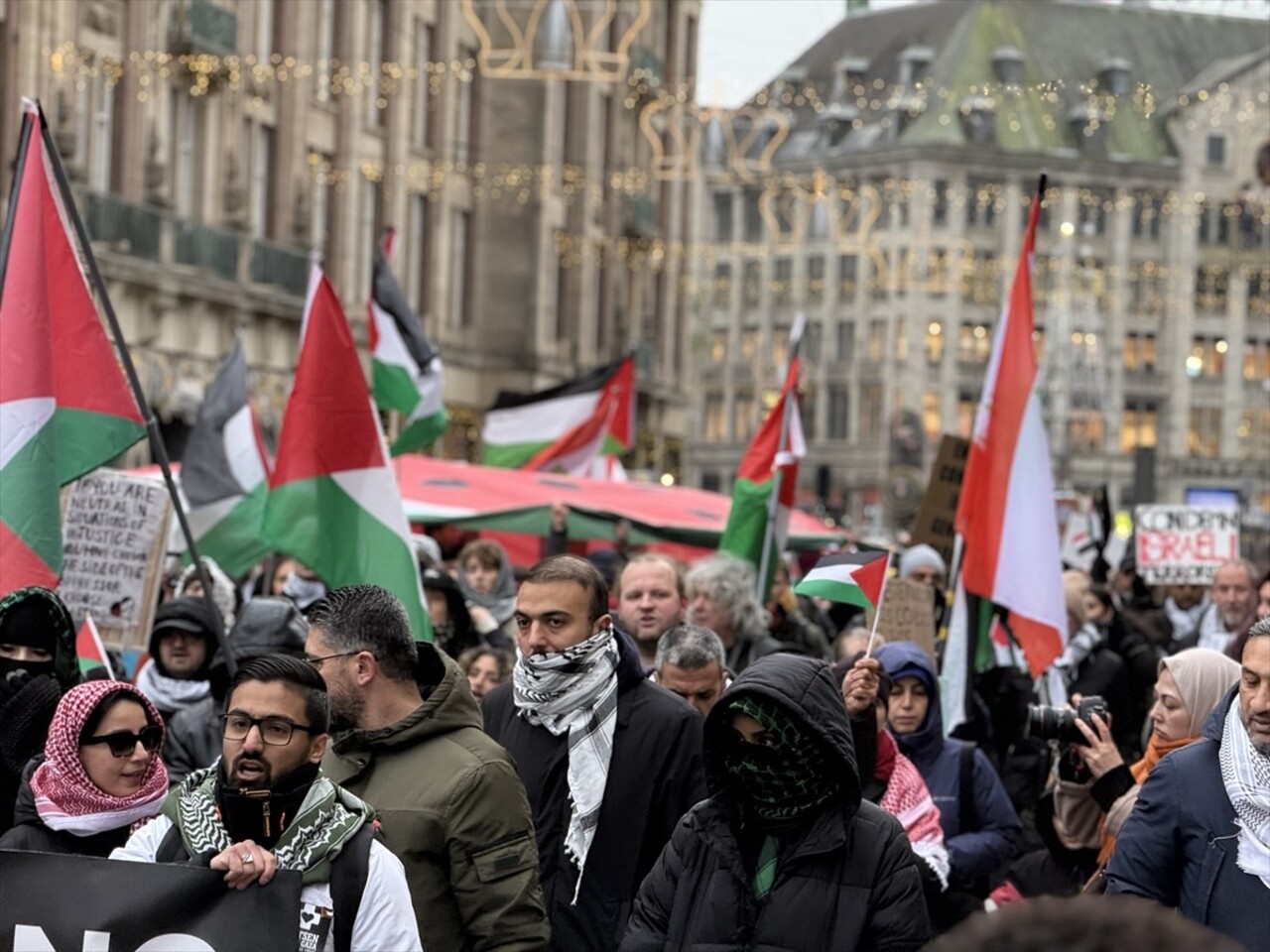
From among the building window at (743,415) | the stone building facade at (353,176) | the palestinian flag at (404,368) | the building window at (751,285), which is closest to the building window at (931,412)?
the building window at (743,415)

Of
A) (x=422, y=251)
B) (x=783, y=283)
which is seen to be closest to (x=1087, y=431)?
(x=783, y=283)

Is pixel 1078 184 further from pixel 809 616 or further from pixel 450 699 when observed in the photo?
pixel 450 699

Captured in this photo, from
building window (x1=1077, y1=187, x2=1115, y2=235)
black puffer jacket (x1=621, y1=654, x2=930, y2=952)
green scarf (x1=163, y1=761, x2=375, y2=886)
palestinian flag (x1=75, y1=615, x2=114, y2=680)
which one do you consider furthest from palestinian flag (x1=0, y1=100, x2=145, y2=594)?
building window (x1=1077, y1=187, x2=1115, y2=235)

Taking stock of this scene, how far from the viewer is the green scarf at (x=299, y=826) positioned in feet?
15.0

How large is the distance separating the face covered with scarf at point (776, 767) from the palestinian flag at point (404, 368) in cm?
1093

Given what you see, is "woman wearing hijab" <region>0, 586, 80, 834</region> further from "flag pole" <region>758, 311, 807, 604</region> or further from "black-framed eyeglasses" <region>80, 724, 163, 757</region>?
"flag pole" <region>758, 311, 807, 604</region>

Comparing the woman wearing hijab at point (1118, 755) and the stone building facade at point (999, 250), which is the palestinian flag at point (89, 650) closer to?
the woman wearing hijab at point (1118, 755)

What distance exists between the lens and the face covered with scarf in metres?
5.11

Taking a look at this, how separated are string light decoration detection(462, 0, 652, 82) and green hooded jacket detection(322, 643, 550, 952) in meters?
25.2

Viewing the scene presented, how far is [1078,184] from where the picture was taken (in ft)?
302

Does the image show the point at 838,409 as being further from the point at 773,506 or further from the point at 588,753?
the point at 588,753

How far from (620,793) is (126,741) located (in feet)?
4.59

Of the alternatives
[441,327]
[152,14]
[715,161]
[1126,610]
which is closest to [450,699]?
[1126,610]

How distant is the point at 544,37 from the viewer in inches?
1304
